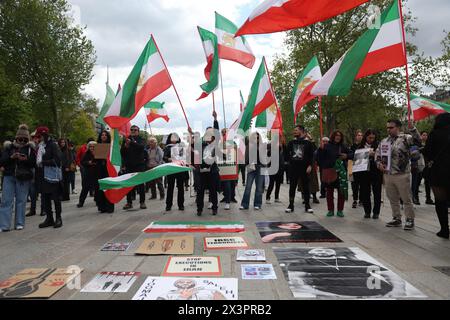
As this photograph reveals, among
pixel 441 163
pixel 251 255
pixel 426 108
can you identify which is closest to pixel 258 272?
pixel 251 255

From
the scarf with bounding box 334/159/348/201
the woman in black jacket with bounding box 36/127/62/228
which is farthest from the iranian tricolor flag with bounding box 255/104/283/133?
the woman in black jacket with bounding box 36/127/62/228

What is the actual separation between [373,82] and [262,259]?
27946 millimetres

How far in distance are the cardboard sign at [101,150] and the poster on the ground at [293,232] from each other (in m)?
4.50

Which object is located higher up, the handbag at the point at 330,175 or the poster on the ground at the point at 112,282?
the handbag at the point at 330,175

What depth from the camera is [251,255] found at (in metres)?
4.71

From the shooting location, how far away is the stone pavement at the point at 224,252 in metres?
3.71

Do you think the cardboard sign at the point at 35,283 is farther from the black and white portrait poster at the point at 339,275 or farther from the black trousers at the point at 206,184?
the black trousers at the point at 206,184

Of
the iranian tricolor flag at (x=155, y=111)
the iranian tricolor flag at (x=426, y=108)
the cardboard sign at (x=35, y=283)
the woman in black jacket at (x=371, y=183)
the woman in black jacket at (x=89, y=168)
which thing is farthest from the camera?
the iranian tricolor flag at (x=155, y=111)

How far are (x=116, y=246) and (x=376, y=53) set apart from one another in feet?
18.5

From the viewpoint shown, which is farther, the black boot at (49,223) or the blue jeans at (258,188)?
the blue jeans at (258,188)

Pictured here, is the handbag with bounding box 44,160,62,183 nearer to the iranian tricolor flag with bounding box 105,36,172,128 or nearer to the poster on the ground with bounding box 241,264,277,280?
the iranian tricolor flag with bounding box 105,36,172,128

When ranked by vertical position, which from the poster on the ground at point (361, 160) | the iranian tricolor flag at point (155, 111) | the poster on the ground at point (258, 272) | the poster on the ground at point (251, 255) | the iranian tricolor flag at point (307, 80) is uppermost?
the iranian tricolor flag at point (307, 80)

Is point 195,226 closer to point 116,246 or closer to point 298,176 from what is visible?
point 116,246

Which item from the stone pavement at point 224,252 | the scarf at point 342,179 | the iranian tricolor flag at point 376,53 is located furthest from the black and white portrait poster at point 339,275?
the iranian tricolor flag at point 376,53
